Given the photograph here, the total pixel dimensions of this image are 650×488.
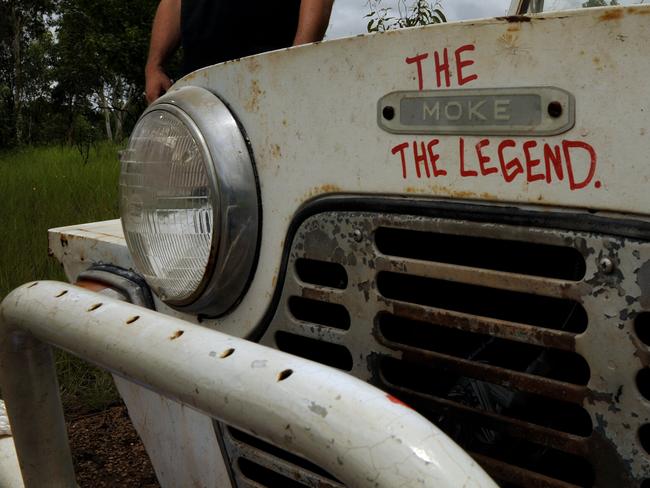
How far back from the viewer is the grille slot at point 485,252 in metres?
0.95

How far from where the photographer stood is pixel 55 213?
5.64 m

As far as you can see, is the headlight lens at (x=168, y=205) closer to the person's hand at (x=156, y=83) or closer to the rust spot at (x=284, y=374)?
the rust spot at (x=284, y=374)

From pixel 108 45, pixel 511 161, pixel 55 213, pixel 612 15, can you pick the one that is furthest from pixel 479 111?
pixel 108 45

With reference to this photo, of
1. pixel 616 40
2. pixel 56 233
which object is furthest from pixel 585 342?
pixel 56 233

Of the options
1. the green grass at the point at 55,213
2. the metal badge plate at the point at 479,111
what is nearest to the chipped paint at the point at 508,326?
the metal badge plate at the point at 479,111

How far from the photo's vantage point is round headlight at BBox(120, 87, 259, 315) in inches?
46.0

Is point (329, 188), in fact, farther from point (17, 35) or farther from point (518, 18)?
point (17, 35)

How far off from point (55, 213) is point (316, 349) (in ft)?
16.0

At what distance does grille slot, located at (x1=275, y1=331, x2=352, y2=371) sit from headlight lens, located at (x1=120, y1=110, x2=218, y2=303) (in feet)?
0.57

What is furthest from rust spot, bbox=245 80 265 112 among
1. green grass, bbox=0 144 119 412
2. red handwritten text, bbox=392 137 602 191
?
green grass, bbox=0 144 119 412

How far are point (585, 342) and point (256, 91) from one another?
63 cm

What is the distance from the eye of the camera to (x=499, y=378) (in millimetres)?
952

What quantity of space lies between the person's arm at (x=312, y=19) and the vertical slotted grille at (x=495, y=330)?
41.6 inches

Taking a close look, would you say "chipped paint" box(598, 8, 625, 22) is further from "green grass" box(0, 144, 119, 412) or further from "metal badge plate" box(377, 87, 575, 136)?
"green grass" box(0, 144, 119, 412)
